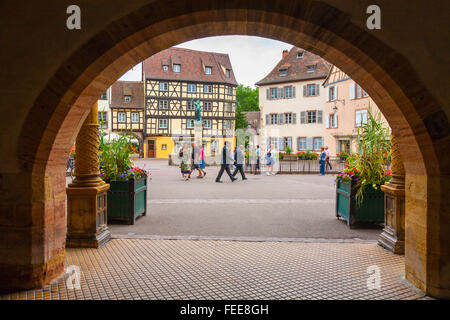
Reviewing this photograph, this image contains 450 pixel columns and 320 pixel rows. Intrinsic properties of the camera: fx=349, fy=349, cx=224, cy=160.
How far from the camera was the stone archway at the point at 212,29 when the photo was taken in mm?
3158

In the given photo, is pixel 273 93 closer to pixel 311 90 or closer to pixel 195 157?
pixel 311 90

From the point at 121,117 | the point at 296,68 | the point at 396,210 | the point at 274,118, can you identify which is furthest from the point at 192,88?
the point at 396,210

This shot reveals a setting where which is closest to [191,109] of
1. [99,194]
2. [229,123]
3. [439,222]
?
[229,123]

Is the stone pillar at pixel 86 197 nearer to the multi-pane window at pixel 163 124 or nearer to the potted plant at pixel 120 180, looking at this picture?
the potted plant at pixel 120 180

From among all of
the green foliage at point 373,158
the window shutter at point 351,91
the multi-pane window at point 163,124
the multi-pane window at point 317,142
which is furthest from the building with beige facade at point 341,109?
the green foliage at point 373,158

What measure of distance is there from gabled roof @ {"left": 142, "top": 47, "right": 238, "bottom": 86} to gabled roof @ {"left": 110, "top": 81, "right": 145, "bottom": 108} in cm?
259

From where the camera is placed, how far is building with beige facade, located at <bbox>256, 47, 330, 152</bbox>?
35.2 meters

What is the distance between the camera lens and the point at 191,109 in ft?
133

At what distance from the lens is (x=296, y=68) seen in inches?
1462

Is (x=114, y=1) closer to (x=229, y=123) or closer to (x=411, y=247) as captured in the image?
A: (x=411, y=247)

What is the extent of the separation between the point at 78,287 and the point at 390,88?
141 inches

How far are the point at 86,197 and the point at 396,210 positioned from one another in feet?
14.6

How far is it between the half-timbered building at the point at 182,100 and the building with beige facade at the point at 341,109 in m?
12.6

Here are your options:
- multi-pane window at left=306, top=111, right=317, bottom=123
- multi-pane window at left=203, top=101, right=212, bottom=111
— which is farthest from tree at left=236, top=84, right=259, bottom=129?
multi-pane window at left=306, top=111, right=317, bottom=123
